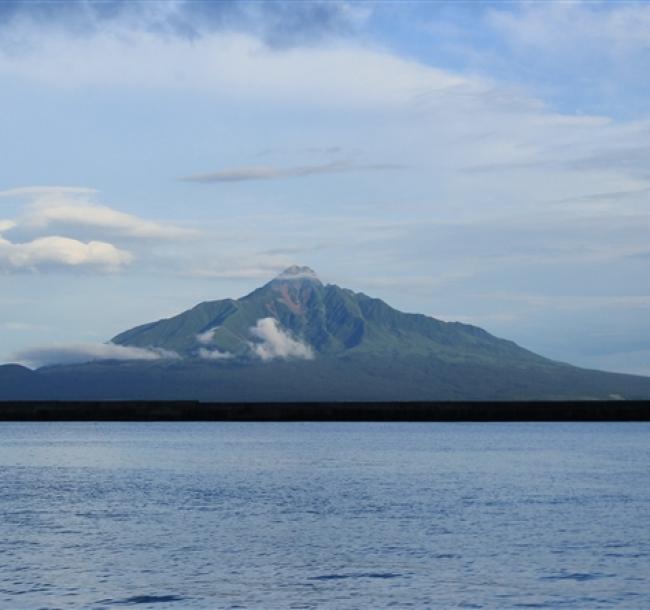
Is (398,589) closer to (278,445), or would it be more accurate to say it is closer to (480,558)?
(480,558)

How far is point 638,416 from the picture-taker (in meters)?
154

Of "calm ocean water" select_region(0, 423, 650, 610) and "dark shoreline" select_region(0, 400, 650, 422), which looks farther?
"dark shoreline" select_region(0, 400, 650, 422)

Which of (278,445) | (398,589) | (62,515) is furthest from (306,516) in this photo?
(278,445)

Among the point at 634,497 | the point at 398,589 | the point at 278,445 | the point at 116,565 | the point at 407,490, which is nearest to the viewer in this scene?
the point at 398,589

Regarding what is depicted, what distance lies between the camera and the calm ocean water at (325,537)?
2616 cm

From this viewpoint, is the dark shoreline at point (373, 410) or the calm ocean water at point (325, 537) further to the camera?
the dark shoreline at point (373, 410)

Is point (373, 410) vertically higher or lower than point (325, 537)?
higher

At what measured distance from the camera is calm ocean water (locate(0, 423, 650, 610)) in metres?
26.2

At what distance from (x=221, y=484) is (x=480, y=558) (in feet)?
90.0

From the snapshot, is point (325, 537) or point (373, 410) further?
point (373, 410)

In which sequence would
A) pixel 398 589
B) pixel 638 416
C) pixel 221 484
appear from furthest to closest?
pixel 638 416
pixel 221 484
pixel 398 589

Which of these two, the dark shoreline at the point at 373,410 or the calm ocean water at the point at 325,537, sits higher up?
the dark shoreline at the point at 373,410

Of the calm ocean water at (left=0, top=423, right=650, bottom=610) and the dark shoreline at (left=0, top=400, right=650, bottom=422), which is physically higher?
the dark shoreline at (left=0, top=400, right=650, bottom=422)

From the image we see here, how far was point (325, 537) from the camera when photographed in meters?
35.6
